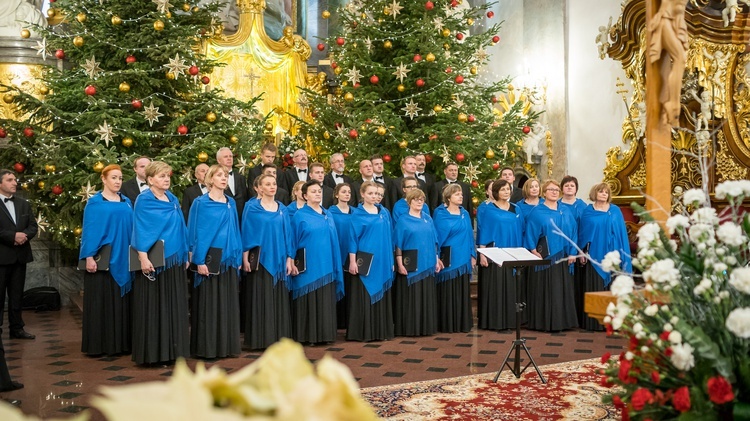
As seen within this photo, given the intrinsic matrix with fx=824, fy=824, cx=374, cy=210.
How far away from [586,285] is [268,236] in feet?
13.6

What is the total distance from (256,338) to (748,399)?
5.82 metres

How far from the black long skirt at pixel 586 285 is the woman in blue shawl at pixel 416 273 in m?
1.89

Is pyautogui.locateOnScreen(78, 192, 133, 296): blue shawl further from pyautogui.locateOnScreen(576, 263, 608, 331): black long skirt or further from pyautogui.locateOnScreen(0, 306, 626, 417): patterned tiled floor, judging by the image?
pyautogui.locateOnScreen(576, 263, 608, 331): black long skirt

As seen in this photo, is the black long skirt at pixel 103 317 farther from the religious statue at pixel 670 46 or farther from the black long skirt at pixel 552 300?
the religious statue at pixel 670 46

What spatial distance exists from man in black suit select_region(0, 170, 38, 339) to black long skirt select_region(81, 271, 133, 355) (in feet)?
4.57

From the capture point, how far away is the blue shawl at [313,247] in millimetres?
8586

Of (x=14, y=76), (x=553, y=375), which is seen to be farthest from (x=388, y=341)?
(x=14, y=76)

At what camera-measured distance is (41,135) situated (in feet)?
34.7

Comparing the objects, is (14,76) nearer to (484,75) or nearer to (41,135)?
(41,135)

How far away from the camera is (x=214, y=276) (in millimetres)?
7727

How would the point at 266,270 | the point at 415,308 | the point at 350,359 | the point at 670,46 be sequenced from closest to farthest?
the point at 670,46
the point at 350,359
the point at 266,270
the point at 415,308

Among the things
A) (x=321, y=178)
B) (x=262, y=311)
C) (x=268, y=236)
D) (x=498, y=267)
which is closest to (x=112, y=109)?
(x=321, y=178)

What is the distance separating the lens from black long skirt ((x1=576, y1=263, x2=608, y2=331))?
9.81m

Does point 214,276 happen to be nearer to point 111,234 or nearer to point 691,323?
point 111,234
